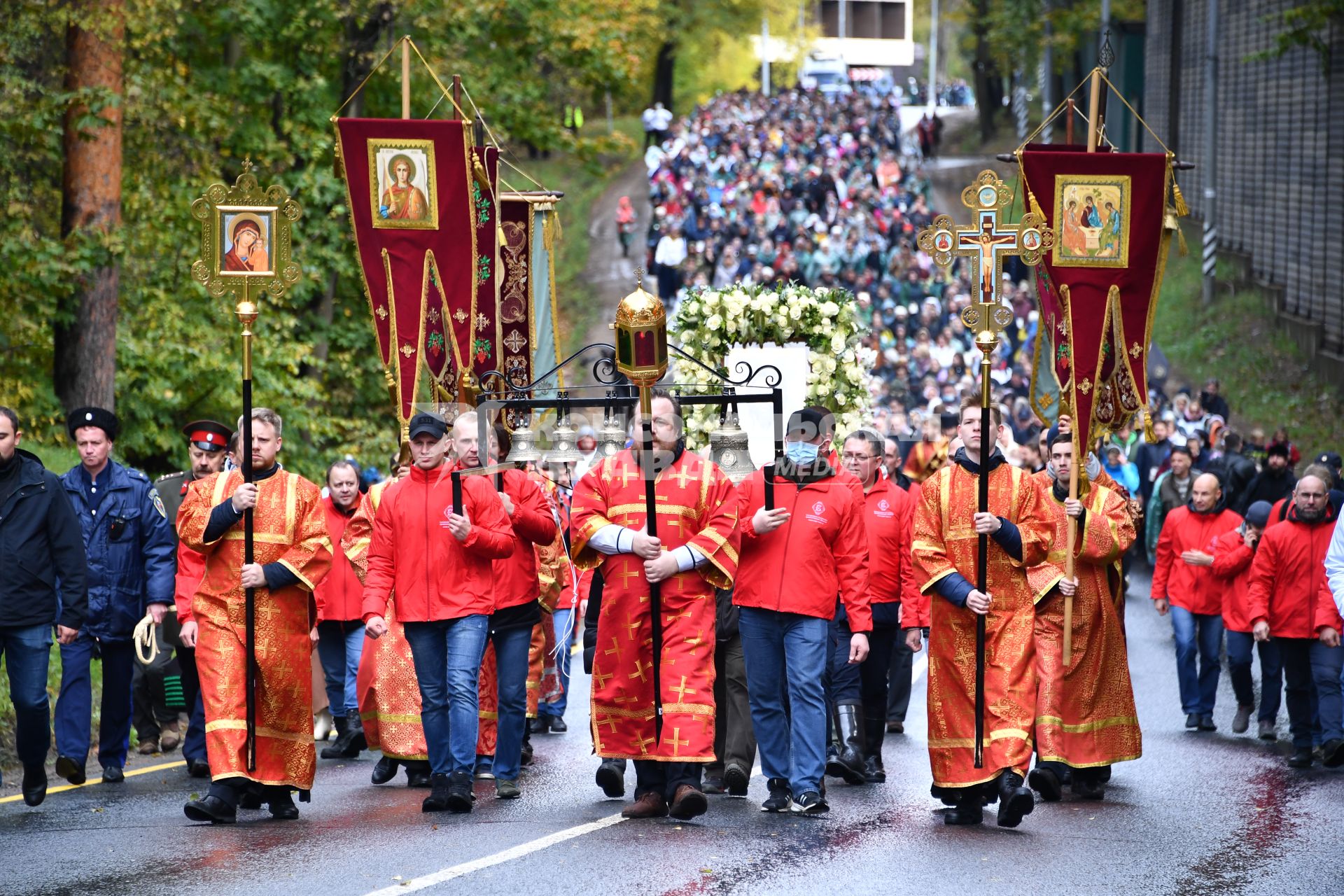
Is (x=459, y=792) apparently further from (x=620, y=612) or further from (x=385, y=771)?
(x=385, y=771)

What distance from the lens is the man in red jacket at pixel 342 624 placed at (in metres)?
12.2

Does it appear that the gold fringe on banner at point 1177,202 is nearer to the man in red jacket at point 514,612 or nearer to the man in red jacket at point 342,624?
the man in red jacket at point 514,612

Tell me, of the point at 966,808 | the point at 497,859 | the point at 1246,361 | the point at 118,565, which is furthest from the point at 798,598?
the point at 1246,361

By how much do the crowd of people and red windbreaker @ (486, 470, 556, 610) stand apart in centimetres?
2

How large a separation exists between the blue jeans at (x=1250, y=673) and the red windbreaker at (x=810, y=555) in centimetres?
436

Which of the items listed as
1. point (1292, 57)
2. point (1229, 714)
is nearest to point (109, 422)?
point (1229, 714)

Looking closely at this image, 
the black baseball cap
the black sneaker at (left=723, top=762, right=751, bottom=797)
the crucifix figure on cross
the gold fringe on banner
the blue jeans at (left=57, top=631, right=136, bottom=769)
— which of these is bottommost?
the black sneaker at (left=723, top=762, right=751, bottom=797)

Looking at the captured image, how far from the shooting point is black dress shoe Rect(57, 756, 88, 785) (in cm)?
1024

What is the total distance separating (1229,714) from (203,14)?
14.3 m

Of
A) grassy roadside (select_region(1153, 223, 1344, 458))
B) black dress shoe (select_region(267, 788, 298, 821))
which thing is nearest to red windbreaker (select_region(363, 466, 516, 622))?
black dress shoe (select_region(267, 788, 298, 821))

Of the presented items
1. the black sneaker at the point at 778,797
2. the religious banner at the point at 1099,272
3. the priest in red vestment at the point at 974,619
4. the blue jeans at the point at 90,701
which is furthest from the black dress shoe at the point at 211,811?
the religious banner at the point at 1099,272

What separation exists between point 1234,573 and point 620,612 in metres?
5.74

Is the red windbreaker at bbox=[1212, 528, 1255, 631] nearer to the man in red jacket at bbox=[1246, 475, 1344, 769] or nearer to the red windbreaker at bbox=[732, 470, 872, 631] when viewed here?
the man in red jacket at bbox=[1246, 475, 1344, 769]

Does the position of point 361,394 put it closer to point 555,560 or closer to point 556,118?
point 556,118
